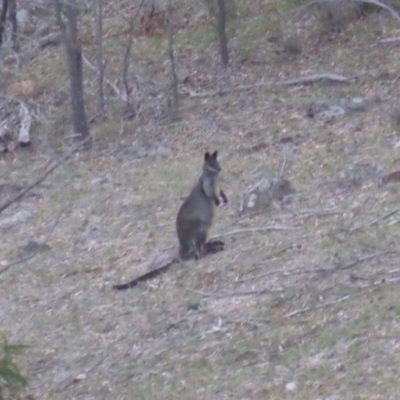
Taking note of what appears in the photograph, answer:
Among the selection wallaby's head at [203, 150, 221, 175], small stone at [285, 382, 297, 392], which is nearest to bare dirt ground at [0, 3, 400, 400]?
small stone at [285, 382, 297, 392]

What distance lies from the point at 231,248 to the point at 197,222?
1.50 ft

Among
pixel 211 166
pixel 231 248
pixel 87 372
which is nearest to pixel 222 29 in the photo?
pixel 211 166

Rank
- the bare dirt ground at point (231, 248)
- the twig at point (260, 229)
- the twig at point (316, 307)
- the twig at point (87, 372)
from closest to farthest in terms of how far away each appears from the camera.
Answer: the bare dirt ground at point (231, 248)
the twig at point (87, 372)
the twig at point (316, 307)
the twig at point (260, 229)

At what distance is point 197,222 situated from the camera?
948 cm

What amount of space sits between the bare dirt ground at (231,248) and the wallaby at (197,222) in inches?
5.5

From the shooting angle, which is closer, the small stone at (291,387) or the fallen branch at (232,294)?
the small stone at (291,387)

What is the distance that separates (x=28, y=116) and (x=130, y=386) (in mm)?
9651

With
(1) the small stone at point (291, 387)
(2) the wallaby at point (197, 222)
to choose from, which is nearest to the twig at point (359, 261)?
(2) the wallaby at point (197, 222)

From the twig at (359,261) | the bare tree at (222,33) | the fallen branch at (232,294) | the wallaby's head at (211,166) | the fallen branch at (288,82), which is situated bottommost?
the fallen branch at (232,294)

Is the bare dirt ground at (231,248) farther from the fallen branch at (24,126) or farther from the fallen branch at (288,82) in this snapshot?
the fallen branch at (24,126)

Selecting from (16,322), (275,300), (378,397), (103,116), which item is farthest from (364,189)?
(103,116)

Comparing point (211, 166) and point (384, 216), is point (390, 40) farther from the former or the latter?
point (384, 216)

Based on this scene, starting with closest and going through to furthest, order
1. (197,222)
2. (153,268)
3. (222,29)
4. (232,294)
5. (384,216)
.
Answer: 1. (232,294)
2. (197,222)
3. (384,216)
4. (153,268)
5. (222,29)

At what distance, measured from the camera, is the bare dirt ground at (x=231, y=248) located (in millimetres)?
7277
